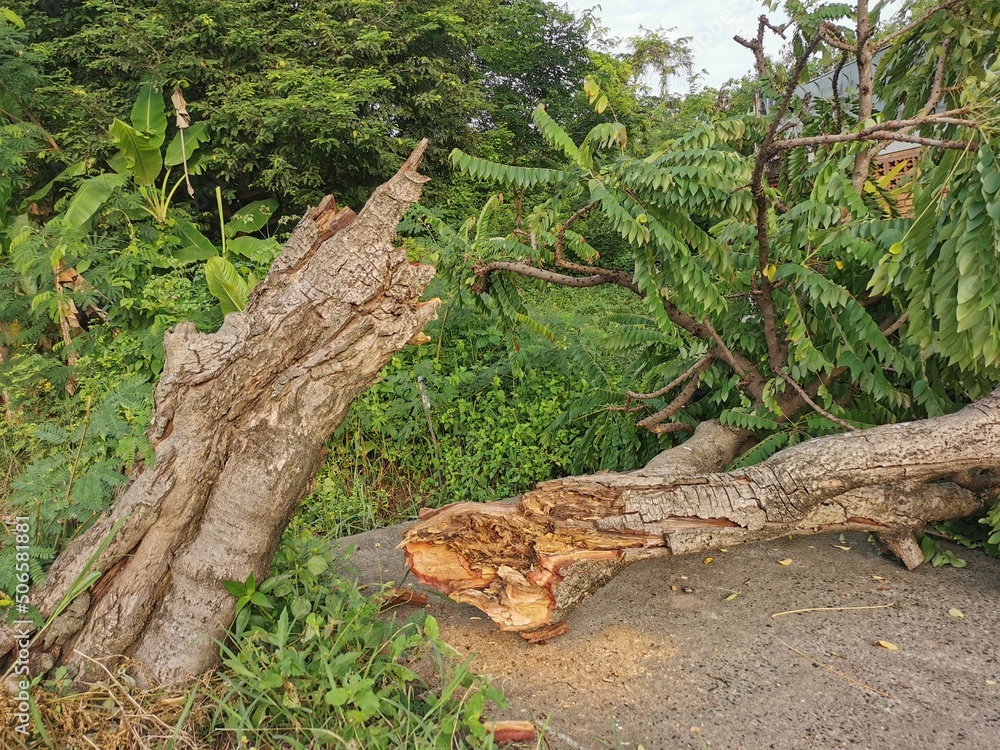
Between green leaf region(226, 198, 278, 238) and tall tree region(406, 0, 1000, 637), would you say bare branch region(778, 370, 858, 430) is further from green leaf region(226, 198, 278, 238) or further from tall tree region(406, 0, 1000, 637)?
green leaf region(226, 198, 278, 238)

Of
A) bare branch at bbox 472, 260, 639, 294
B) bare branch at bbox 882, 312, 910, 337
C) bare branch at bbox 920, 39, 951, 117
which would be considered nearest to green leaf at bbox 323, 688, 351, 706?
bare branch at bbox 472, 260, 639, 294

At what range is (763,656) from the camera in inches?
104

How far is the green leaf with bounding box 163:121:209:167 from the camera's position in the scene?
6973mm

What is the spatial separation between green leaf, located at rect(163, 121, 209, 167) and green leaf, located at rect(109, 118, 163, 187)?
24cm

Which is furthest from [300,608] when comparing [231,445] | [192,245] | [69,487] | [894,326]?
[192,245]

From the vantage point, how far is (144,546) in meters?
2.39

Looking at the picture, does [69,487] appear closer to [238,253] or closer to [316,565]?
[316,565]

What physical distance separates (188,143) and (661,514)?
6688mm

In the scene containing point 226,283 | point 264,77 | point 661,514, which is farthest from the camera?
point 264,77

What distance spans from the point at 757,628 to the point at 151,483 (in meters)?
2.47

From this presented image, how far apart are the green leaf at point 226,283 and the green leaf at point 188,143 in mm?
2652

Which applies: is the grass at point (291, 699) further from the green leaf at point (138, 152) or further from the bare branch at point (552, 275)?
the green leaf at point (138, 152)

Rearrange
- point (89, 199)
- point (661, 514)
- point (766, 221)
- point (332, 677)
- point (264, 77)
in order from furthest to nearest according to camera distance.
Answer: point (264, 77) → point (89, 199) → point (766, 221) → point (661, 514) → point (332, 677)

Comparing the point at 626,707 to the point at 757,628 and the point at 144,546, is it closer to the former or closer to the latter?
the point at 757,628
